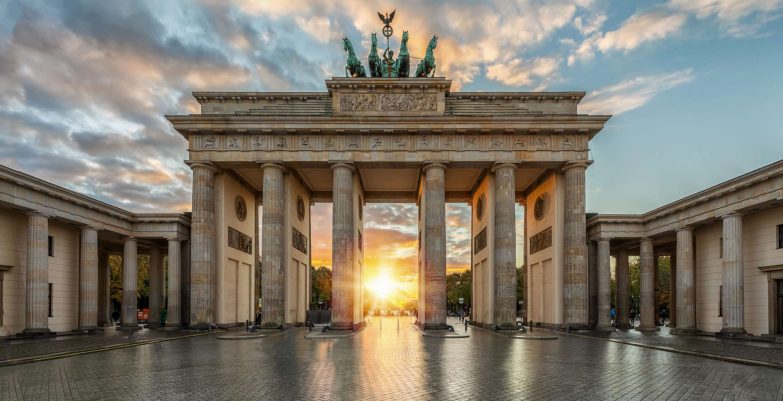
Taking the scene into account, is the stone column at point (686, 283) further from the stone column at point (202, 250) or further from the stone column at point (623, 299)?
Result: the stone column at point (202, 250)

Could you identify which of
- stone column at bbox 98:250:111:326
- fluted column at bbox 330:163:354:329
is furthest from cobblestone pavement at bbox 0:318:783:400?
stone column at bbox 98:250:111:326

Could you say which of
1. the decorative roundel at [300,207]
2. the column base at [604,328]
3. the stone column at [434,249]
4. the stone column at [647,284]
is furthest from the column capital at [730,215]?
the decorative roundel at [300,207]

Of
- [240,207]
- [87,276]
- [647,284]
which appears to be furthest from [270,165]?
[647,284]

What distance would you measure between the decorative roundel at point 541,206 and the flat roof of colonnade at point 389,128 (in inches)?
149

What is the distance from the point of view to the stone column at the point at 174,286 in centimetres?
3756

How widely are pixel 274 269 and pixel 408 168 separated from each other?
11765 mm

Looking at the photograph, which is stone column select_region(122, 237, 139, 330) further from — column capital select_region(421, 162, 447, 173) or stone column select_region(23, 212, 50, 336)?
column capital select_region(421, 162, 447, 173)

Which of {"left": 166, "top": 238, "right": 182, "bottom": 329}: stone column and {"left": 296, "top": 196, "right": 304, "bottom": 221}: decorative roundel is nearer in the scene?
{"left": 166, "top": 238, "right": 182, "bottom": 329}: stone column

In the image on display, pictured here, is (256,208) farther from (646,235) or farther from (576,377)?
(576,377)

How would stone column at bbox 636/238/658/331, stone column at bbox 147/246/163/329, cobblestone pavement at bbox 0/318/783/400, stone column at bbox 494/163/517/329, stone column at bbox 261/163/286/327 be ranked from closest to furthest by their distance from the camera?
cobblestone pavement at bbox 0/318/783/400 → stone column at bbox 494/163/517/329 → stone column at bbox 261/163/286/327 → stone column at bbox 636/238/658/331 → stone column at bbox 147/246/163/329

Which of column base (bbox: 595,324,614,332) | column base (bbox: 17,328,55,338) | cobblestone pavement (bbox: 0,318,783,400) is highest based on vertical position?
cobblestone pavement (bbox: 0,318,783,400)

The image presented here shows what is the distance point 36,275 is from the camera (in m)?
29.4

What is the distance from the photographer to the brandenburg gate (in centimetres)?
3612

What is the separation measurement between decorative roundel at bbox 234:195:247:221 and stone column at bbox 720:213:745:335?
32.3 m
